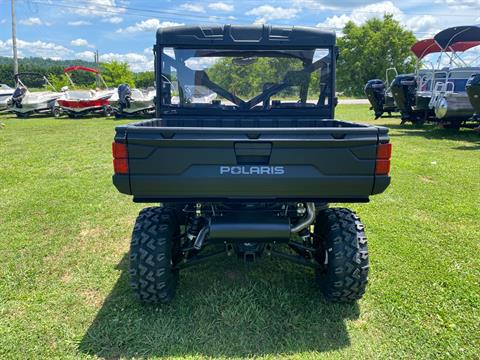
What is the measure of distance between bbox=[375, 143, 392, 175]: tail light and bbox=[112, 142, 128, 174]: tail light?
1487 mm

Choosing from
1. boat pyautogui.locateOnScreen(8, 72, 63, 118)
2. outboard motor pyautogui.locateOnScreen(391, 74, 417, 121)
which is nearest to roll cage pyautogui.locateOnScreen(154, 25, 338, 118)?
outboard motor pyautogui.locateOnScreen(391, 74, 417, 121)

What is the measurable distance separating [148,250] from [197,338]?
659mm

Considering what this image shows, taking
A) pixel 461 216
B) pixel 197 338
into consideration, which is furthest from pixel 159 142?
pixel 461 216

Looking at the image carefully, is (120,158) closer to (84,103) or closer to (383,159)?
(383,159)

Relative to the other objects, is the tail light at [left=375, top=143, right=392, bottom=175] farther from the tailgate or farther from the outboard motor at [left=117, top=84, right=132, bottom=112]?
the outboard motor at [left=117, top=84, right=132, bottom=112]

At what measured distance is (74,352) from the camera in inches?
97.5

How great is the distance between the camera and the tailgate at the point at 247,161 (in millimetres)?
2381

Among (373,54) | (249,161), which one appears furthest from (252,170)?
(373,54)

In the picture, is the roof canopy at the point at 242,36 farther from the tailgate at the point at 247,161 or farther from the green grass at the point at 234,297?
the green grass at the point at 234,297

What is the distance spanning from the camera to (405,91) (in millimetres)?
12789

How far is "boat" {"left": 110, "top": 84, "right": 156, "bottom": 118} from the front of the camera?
1755 centimetres

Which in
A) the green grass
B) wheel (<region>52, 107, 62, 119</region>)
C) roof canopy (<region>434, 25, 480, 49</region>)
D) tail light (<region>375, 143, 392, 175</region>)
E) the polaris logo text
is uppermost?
roof canopy (<region>434, 25, 480, 49</region>)

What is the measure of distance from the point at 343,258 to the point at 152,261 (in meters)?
1.29

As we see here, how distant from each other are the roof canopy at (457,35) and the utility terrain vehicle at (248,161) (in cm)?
959
